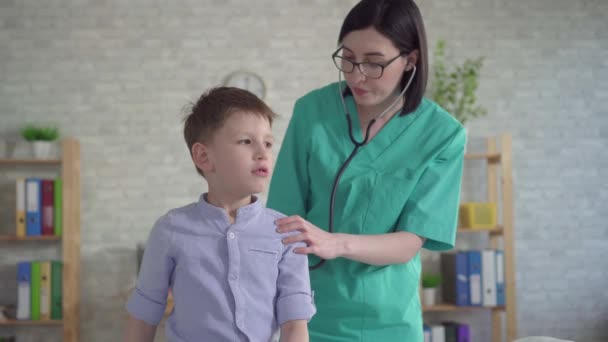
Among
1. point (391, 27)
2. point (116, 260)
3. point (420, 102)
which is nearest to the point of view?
point (391, 27)

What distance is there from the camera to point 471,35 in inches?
189

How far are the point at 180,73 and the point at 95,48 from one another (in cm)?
55

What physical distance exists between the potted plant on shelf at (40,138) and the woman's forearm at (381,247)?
11.0 ft

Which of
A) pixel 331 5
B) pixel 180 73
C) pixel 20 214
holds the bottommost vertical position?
pixel 20 214

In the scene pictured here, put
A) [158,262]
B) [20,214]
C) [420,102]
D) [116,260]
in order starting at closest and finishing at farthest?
[158,262]
[420,102]
[20,214]
[116,260]

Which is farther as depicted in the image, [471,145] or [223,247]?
[471,145]

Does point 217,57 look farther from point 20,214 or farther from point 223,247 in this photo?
point 223,247

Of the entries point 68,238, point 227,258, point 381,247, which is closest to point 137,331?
point 227,258

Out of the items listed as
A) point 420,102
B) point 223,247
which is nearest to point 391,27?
point 420,102

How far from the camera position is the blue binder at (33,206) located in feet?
13.9

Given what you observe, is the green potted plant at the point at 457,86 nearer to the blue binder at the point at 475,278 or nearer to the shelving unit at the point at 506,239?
the shelving unit at the point at 506,239

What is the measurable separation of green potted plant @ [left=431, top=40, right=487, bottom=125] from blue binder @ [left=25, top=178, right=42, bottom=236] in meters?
2.48

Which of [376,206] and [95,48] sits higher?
[95,48]

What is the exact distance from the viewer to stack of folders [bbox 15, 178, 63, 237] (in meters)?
4.25
